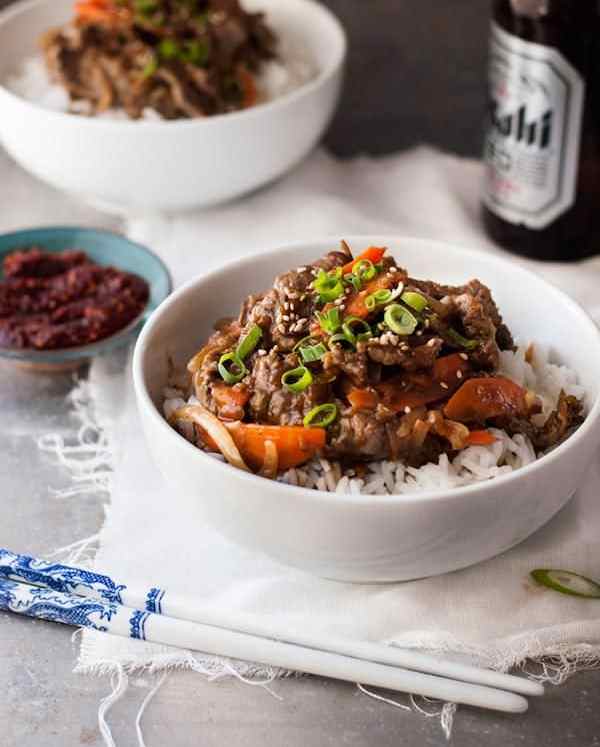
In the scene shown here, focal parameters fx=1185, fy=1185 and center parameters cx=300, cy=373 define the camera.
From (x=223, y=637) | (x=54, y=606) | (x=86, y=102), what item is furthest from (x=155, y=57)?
(x=223, y=637)

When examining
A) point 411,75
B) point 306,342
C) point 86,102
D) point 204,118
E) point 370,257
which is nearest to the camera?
point 306,342

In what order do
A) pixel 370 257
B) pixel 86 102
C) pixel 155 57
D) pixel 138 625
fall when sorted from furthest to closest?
1. pixel 86 102
2. pixel 155 57
3. pixel 370 257
4. pixel 138 625

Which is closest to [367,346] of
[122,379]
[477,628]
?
[477,628]

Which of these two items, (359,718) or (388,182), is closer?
(359,718)

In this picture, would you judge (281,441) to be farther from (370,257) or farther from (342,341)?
(370,257)

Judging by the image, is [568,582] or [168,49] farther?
[168,49]

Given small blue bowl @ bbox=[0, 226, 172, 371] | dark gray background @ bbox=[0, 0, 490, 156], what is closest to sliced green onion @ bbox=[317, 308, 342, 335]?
small blue bowl @ bbox=[0, 226, 172, 371]

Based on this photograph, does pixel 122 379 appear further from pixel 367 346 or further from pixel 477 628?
pixel 477 628
